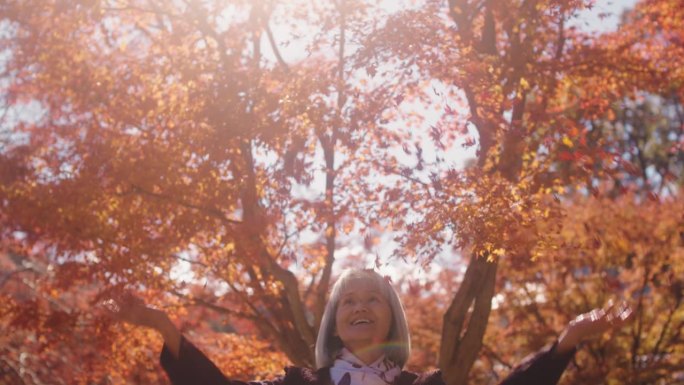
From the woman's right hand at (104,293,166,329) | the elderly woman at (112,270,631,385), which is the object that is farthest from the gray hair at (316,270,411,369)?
the woman's right hand at (104,293,166,329)

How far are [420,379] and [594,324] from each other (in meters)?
0.93

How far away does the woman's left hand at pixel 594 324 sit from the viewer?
3.41 metres

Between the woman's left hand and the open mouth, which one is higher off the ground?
the open mouth

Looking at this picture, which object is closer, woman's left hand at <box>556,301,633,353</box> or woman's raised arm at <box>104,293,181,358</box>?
woman's raised arm at <box>104,293,181,358</box>

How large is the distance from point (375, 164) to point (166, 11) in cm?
357

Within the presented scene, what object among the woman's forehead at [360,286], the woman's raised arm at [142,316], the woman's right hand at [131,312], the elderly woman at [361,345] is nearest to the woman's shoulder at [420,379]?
the elderly woman at [361,345]

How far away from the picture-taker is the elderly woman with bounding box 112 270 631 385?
3447 mm

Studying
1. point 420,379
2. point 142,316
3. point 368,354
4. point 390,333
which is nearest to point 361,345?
point 368,354

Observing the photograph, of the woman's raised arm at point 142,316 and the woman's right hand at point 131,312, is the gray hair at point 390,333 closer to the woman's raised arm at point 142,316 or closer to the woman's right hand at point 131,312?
the woman's raised arm at point 142,316

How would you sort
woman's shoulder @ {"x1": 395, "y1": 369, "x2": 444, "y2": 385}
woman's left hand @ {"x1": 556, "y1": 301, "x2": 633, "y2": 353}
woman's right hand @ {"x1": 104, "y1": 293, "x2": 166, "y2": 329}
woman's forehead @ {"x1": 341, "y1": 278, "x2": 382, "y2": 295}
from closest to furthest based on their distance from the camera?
1. woman's right hand @ {"x1": 104, "y1": 293, "x2": 166, "y2": 329}
2. woman's left hand @ {"x1": 556, "y1": 301, "x2": 633, "y2": 353}
3. woman's shoulder @ {"x1": 395, "y1": 369, "x2": 444, "y2": 385}
4. woman's forehead @ {"x1": 341, "y1": 278, "x2": 382, "y2": 295}

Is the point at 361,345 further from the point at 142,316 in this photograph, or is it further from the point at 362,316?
the point at 142,316

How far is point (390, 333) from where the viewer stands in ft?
12.9

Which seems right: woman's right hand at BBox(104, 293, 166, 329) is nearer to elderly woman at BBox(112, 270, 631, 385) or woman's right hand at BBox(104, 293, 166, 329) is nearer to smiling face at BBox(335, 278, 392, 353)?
elderly woman at BBox(112, 270, 631, 385)

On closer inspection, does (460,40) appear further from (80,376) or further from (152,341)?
(80,376)
